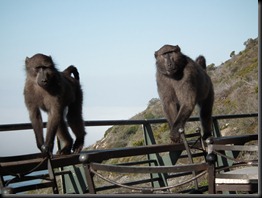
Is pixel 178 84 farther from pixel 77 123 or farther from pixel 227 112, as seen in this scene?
pixel 227 112

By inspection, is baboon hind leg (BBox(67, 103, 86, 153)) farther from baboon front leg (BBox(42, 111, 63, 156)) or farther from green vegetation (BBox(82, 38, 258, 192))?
green vegetation (BBox(82, 38, 258, 192))

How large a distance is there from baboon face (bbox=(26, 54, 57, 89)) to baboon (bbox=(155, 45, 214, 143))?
76.4 inches

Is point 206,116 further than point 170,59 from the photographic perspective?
Yes

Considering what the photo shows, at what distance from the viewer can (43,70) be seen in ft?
17.3

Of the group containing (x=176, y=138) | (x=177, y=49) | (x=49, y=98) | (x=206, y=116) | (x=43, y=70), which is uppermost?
(x=177, y=49)

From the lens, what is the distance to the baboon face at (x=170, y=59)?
6.64m

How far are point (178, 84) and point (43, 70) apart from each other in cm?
222

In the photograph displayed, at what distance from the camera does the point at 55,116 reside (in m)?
5.09

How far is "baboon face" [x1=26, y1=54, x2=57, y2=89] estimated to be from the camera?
204 inches

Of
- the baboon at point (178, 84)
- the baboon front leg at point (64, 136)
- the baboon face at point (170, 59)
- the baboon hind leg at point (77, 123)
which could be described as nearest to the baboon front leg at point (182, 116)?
the baboon at point (178, 84)

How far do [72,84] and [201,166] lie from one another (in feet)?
12.4

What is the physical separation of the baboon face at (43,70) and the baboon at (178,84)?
1.94m

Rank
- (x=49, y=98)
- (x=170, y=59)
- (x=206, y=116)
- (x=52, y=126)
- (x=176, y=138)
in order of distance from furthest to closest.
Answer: (x=206, y=116), (x=170, y=59), (x=176, y=138), (x=49, y=98), (x=52, y=126)

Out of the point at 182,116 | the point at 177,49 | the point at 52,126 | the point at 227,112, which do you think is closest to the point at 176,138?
the point at 182,116
